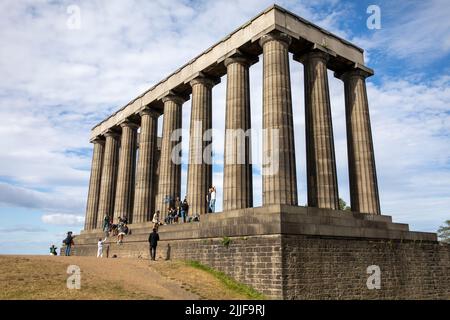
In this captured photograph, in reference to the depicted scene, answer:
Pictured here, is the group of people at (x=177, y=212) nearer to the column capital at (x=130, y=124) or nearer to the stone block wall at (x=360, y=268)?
the stone block wall at (x=360, y=268)

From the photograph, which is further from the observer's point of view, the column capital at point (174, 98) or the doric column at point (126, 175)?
the doric column at point (126, 175)

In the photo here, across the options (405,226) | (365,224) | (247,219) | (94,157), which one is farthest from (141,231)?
(94,157)

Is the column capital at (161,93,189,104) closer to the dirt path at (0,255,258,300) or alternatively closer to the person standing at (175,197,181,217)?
the person standing at (175,197,181,217)

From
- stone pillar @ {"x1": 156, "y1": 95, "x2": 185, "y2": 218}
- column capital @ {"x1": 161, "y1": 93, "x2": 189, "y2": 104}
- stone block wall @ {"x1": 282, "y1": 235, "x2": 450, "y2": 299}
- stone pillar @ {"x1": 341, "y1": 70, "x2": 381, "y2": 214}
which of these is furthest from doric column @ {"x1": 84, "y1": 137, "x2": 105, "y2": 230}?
stone block wall @ {"x1": 282, "y1": 235, "x2": 450, "y2": 299}

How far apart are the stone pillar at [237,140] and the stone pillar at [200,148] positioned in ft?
12.3

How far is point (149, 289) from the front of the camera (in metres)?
16.0

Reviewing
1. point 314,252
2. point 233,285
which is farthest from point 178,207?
point 314,252

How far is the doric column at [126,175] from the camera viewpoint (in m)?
39.8

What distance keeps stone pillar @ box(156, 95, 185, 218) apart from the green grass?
1228cm

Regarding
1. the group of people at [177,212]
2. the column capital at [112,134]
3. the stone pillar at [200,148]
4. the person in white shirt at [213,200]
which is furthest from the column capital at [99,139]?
the person in white shirt at [213,200]

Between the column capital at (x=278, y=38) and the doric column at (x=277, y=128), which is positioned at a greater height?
the column capital at (x=278, y=38)

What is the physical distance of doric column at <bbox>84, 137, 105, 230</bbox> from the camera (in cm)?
4550

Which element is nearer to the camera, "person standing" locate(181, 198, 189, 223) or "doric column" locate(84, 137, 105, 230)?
"person standing" locate(181, 198, 189, 223)

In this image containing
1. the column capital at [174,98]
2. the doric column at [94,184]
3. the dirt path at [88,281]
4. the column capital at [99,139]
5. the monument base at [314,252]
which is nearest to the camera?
the dirt path at [88,281]
